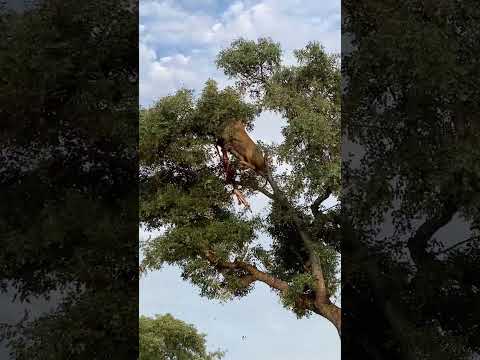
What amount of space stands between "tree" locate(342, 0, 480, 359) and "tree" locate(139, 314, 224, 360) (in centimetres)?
174

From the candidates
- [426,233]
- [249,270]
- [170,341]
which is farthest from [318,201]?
[170,341]

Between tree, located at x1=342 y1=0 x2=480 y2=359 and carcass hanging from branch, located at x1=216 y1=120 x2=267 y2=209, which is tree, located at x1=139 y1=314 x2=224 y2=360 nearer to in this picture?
carcass hanging from branch, located at x1=216 y1=120 x2=267 y2=209

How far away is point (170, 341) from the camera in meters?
7.98

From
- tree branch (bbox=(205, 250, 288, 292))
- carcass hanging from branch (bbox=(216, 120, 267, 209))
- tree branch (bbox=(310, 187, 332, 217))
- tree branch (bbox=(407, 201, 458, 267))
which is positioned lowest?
tree branch (bbox=(407, 201, 458, 267))

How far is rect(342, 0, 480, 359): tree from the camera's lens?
613 centimetres

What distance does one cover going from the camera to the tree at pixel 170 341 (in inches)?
306

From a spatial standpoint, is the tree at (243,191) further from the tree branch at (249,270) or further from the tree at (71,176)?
the tree at (71,176)

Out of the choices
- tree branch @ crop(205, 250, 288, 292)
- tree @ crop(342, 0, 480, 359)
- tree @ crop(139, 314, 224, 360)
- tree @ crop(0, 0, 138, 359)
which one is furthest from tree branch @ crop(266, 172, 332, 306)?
tree @ crop(0, 0, 138, 359)

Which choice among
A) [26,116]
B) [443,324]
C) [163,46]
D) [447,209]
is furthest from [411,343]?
[163,46]

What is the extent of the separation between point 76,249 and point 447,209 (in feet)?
9.89

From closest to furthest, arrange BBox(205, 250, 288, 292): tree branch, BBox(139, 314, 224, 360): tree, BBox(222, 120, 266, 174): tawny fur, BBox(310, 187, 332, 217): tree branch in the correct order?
1. BBox(310, 187, 332, 217): tree branch
2. BBox(205, 250, 288, 292): tree branch
3. BBox(222, 120, 266, 174): tawny fur
4. BBox(139, 314, 224, 360): tree

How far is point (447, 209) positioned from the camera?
6.19 metres

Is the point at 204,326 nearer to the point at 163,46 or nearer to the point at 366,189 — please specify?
the point at 366,189

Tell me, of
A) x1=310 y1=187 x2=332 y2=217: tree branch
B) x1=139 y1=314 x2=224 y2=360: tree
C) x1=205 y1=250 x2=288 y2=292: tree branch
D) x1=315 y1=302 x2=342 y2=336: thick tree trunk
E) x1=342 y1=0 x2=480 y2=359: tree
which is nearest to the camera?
x1=342 y1=0 x2=480 y2=359: tree
